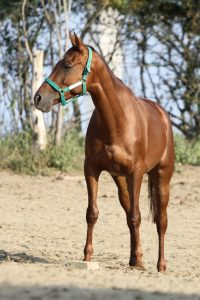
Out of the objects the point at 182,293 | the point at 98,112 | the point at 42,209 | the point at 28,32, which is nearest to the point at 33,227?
the point at 42,209

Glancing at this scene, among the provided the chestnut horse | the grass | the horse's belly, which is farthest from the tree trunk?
the horse's belly

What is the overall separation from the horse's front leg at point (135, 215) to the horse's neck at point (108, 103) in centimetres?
43

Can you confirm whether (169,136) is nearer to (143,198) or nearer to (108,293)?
(108,293)

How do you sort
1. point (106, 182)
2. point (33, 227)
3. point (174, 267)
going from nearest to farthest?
point (174, 267) → point (33, 227) → point (106, 182)

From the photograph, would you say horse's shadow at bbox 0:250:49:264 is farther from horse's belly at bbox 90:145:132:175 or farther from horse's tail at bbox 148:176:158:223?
horse's tail at bbox 148:176:158:223

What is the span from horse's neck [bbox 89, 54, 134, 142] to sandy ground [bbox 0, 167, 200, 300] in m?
1.28

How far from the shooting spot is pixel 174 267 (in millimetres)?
8211

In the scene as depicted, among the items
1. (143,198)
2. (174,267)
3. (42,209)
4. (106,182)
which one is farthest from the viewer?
(106,182)

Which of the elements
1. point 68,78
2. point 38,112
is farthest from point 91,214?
point 38,112

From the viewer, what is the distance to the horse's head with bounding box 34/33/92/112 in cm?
689

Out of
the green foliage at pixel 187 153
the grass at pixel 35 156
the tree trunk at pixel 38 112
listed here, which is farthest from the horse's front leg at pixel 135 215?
the green foliage at pixel 187 153

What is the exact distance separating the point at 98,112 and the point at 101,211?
4775 mm

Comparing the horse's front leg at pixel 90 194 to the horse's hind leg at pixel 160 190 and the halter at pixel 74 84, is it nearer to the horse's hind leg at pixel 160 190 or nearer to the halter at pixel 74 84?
the halter at pixel 74 84

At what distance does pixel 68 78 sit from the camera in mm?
6957
